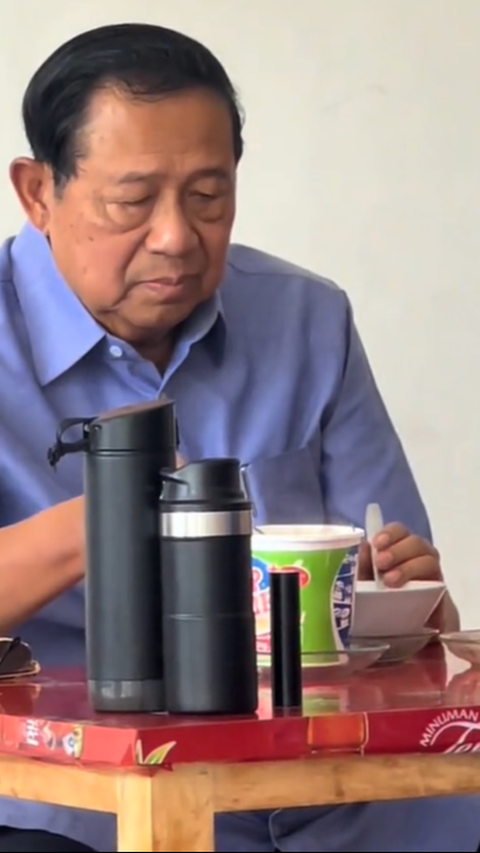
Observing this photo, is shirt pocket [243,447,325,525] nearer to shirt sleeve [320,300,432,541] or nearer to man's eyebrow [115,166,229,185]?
shirt sleeve [320,300,432,541]

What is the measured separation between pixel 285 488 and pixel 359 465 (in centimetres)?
11

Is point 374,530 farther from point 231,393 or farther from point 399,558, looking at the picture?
point 231,393

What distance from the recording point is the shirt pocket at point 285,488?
1.61m

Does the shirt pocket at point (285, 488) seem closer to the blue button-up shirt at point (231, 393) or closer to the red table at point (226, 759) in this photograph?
the blue button-up shirt at point (231, 393)

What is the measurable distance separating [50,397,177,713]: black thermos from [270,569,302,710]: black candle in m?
0.08

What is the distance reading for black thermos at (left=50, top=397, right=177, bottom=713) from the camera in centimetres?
98

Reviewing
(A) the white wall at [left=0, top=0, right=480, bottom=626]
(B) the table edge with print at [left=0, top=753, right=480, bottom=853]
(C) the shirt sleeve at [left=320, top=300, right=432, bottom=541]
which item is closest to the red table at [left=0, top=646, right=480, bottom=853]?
(B) the table edge with print at [left=0, top=753, right=480, bottom=853]

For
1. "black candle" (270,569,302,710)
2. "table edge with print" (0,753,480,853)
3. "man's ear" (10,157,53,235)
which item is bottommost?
"table edge with print" (0,753,480,853)

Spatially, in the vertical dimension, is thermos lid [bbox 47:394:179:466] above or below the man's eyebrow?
below

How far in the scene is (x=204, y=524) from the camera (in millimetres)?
954

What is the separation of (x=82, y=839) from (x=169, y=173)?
0.61 meters

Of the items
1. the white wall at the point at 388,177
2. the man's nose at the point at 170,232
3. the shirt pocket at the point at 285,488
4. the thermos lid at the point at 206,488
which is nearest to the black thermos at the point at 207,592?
the thermos lid at the point at 206,488

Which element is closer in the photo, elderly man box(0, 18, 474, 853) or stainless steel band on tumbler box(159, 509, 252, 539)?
stainless steel band on tumbler box(159, 509, 252, 539)

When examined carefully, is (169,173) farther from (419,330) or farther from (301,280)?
(419,330)
